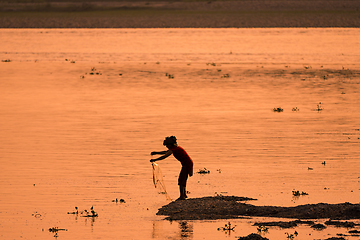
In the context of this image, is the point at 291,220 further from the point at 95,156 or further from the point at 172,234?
the point at 95,156

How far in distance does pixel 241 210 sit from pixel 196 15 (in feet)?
433

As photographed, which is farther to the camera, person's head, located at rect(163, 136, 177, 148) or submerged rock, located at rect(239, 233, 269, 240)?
person's head, located at rect(163, 136, 177, 148)

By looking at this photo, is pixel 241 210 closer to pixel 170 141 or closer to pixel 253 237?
pixel 253 237

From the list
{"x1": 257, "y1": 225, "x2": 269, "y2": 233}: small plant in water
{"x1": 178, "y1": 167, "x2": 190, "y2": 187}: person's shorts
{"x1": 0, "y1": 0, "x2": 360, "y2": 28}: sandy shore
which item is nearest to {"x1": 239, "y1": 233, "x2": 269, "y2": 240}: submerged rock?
{"x1": 257, "y1": 225, "x2": 269, "y2": 233}: small plant in water

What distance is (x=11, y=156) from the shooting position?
75.6ft

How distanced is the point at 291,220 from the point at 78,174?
7.27 meters

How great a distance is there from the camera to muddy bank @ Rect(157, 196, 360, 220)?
15.1 m

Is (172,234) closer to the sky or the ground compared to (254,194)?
closer to the ground

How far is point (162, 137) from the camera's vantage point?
26.1 metres

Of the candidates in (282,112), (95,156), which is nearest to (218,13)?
(282,112)

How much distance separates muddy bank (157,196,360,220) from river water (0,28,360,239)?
16.2 inches

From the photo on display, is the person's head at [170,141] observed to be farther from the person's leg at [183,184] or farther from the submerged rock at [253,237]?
the submerged rock at [253,237]

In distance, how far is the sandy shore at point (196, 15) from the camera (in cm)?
12862

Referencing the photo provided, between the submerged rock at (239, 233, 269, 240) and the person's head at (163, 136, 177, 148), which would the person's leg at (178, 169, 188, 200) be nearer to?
the person's head at (163, 136, 177, 148)
